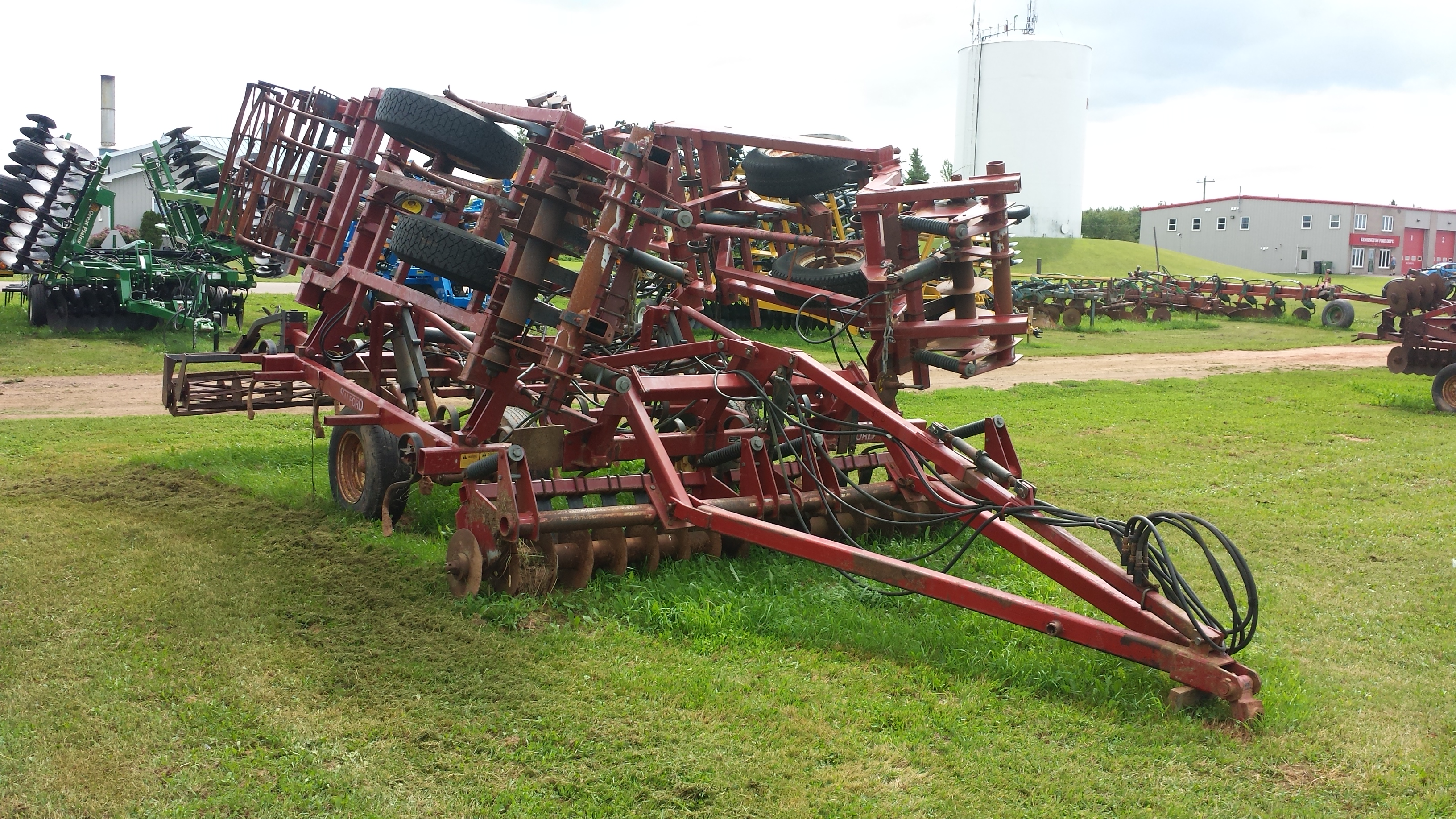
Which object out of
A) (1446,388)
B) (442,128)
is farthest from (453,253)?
(1446,388)

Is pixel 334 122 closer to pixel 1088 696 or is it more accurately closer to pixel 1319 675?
pixel 1088 696

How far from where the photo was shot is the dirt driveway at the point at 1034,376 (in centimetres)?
1222

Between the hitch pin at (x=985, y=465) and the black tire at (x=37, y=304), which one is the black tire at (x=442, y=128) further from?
the black tire at (x=37, y=304)

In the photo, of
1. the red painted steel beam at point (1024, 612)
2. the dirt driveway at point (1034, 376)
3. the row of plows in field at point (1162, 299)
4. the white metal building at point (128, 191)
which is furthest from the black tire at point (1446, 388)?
the white metal building at point (128, 191)

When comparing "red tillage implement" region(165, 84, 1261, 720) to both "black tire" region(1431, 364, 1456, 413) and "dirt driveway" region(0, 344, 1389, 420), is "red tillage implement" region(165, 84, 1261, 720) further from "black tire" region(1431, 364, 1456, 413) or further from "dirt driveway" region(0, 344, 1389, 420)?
"black tire" region(1431, 364, 1456, 413)

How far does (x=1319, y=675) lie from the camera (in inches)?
189

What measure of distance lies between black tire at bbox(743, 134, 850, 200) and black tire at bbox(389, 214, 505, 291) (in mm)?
2522

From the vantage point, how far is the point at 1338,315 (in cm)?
2805

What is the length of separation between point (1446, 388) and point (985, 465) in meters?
11.6

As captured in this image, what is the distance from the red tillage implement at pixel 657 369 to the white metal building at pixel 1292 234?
228 ft

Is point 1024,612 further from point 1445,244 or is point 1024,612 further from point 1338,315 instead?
point 1445,244

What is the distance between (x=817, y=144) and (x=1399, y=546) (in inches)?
177

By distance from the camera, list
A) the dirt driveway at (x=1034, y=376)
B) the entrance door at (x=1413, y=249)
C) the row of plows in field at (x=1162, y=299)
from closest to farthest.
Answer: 1. the dirt driveway at (x=1034, y=376)
2. the row of plows in field at (x=1162, y=299)
3. the entrance door at (x=1413, y=249)

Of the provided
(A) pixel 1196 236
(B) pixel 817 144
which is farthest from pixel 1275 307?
(A) pixel 1196 236
